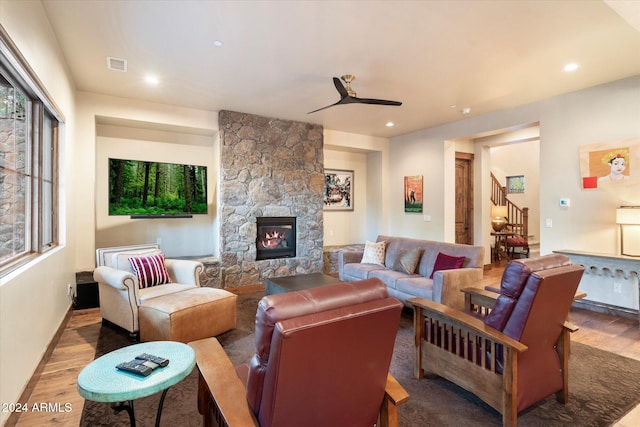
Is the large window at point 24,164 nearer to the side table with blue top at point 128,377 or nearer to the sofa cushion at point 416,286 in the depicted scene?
the side table with blue top at point 128,377

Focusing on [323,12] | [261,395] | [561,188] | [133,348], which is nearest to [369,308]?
[261,395]

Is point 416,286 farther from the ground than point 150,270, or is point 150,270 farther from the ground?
point 150,270

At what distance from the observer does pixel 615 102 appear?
3730mm

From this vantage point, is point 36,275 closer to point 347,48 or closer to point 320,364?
point 320,364

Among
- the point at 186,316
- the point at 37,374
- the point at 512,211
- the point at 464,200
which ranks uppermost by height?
the point at 464,200

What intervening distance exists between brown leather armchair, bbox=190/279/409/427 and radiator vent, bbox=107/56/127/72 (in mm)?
3372

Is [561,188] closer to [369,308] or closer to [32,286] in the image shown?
[369,308]

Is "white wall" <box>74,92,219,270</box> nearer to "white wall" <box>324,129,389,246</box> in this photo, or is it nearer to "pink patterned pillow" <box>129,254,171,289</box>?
"pink patterned pillow" <box>129,254,171,289</box>

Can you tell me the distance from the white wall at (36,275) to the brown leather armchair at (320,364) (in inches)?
54.1

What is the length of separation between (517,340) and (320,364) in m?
1.32

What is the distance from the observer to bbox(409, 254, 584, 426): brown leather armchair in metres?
1.76

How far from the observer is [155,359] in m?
1.45

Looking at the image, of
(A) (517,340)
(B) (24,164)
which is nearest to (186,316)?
(B) (24,164)

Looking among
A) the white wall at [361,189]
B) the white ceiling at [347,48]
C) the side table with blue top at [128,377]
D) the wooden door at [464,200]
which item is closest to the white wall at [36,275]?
the white ceiling at [347,48]
